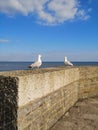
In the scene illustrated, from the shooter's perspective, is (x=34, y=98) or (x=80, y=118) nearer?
(x=34, y=98)

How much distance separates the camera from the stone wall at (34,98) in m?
3.88

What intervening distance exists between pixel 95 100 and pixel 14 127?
5858 mm

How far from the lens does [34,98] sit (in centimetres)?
455

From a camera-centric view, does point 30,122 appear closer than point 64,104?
Yes

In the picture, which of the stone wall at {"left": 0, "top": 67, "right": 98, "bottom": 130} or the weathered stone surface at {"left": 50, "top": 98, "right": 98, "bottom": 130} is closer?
Answer: the stone wall at {"left": 0, "top": 67, "right": 98, "bottom": 130}

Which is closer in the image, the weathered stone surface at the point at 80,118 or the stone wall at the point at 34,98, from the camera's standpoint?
the stone wall at the point at 34,98

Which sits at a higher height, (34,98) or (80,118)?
(34,98)

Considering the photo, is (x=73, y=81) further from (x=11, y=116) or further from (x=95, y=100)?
(x=11, y=116)

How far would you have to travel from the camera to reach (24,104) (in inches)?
Result: 161

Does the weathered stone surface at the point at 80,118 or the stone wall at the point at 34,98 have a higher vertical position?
the stone wall at the point at 34,98

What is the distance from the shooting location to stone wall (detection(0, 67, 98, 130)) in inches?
153

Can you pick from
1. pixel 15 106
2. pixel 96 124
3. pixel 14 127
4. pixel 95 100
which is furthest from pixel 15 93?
pixel 95 100

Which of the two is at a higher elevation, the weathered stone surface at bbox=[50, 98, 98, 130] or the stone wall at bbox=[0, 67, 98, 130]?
the stone wall at bbox=[0, 67, 98, 130]

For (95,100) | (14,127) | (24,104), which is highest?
(24,104)
